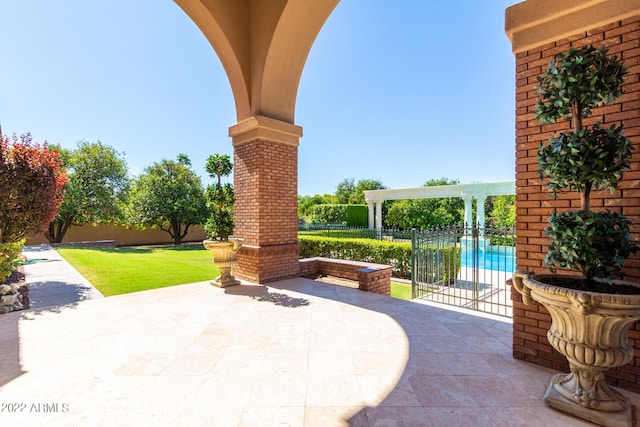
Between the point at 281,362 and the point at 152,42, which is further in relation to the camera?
the point at 152,42

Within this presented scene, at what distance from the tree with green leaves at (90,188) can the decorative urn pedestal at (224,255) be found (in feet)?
46.7

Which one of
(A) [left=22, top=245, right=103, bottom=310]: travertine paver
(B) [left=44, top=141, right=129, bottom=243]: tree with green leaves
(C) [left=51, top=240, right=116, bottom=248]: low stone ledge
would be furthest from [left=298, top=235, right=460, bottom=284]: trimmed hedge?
(B) [left=44, top=141, right=129, bottom=243]: tree with green leaves

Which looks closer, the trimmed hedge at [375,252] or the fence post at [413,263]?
the fence post at [413,263]

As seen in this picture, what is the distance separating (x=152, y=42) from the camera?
8.01m

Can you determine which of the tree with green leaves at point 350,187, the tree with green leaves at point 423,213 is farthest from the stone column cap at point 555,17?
the tree with green leaves at point 350,187

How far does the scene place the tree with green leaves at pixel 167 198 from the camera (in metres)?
16.2

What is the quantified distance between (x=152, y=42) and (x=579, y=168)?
10.2 m

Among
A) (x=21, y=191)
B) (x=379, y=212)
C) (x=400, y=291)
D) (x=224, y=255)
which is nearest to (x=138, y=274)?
(x=21, y=191)

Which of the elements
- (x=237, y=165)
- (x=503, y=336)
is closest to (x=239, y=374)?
(x=503, y=336)

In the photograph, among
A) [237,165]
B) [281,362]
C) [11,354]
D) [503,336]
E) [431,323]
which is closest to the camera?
[281,362]

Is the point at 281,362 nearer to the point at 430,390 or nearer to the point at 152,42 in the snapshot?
the point at 430,390

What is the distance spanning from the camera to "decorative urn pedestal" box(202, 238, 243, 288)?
17.2 ft

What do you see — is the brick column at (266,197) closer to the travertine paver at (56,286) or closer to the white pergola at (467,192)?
the travertine paver at (56,286)

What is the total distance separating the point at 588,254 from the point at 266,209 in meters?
4.72
